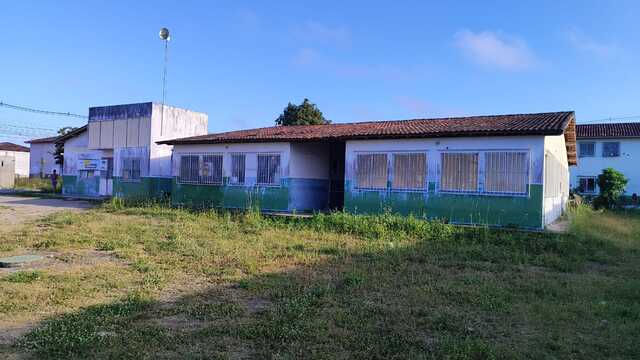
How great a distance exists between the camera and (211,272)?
26.9 feet

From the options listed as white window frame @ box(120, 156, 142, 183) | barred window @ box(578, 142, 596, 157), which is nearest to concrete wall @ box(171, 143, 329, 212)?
white window frame @ box(120, 156, 142, 183)

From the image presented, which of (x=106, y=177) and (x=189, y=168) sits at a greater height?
(x=189, y=168)

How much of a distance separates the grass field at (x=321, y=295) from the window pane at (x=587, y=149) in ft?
74.8

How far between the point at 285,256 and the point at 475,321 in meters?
4.75


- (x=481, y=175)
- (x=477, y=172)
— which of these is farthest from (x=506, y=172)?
(x=477, y=172)

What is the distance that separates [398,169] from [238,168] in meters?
6.76

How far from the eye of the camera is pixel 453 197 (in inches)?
579

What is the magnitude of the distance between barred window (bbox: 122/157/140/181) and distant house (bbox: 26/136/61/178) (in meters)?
30.7

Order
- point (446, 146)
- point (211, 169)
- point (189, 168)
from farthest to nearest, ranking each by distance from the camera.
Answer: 1. point (189, 168)
2. point (211, 169)
3. point (446, 146)

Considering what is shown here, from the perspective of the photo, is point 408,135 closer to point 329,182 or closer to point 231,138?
point 329,182

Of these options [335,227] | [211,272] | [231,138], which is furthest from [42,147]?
[211,272]

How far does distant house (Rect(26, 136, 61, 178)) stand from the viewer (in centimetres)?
5129

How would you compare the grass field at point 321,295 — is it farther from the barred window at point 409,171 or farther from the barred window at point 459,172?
the barred window at point 409,171

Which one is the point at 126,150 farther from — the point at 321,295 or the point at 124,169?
the point at 321,295
